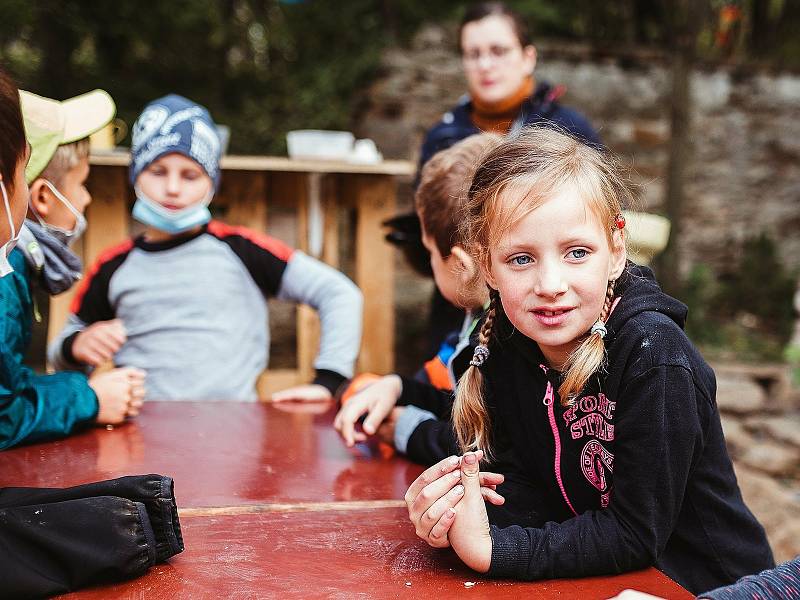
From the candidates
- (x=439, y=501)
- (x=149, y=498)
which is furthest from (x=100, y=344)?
(x=439, y=501)

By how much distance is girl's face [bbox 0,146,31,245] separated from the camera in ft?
4.01

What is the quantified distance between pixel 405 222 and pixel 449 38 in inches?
151

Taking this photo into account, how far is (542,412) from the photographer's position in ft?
4.42

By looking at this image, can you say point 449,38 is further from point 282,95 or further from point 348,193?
point 348,193

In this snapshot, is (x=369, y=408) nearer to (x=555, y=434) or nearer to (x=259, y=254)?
(x=555, y=434)

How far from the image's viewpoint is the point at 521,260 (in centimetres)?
125

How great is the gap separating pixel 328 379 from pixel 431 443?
98cm

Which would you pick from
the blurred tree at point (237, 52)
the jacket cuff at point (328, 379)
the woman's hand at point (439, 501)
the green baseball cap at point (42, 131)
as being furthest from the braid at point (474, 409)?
the blurred tree at point (237, 52)

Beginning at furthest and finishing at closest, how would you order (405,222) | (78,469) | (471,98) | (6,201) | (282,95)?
(282,95), (471,98), (405,222), (78,469), (6,201)

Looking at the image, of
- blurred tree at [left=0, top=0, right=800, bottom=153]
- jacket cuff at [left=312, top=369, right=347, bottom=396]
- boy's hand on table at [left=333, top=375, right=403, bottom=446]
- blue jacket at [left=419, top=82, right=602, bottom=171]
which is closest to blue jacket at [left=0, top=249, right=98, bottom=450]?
boy's hand on table at [left=333, top=375, right=403, bottom=446]

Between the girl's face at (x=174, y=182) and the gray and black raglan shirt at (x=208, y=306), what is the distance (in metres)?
0.14

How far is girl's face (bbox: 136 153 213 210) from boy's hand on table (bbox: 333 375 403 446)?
1.07m

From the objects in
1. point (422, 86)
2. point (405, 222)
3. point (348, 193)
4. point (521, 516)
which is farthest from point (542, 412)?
point (422, 86)

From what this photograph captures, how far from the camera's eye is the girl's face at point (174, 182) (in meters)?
2.57
